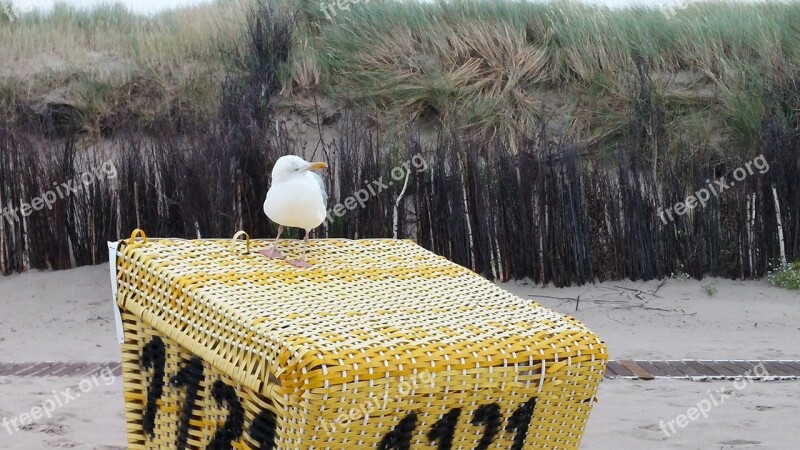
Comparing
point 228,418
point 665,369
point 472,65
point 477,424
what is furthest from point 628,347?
point 472,65

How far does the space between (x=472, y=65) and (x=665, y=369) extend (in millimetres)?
5285

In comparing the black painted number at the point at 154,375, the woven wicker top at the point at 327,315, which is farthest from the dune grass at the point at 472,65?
the black painted number at the point at 154,375

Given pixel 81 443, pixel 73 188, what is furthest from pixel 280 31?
pixel 81 443

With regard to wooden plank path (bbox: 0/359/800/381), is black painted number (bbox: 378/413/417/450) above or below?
above

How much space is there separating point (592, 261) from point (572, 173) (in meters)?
0.65

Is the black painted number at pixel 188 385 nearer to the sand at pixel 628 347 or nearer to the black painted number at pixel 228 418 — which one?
the black painted number at pixel 228 418

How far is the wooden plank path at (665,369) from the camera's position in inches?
166

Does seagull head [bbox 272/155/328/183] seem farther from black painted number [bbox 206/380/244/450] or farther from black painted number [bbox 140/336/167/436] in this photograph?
black painted number [bbox 206/380/244/450]

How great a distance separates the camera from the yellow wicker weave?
1.86m

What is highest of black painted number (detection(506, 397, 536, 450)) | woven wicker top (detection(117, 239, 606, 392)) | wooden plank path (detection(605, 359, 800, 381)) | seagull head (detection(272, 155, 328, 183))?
seagull head (detection(272, 155, 328, 183))

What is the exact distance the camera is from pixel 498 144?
6242mm

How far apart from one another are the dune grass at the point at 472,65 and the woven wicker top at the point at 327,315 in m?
5.52

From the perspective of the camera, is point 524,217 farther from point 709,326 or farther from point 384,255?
point 384,255

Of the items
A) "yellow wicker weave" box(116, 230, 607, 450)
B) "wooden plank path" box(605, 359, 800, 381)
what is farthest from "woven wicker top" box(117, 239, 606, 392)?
"wooden plank path" box(605, 359, 800, 381)
